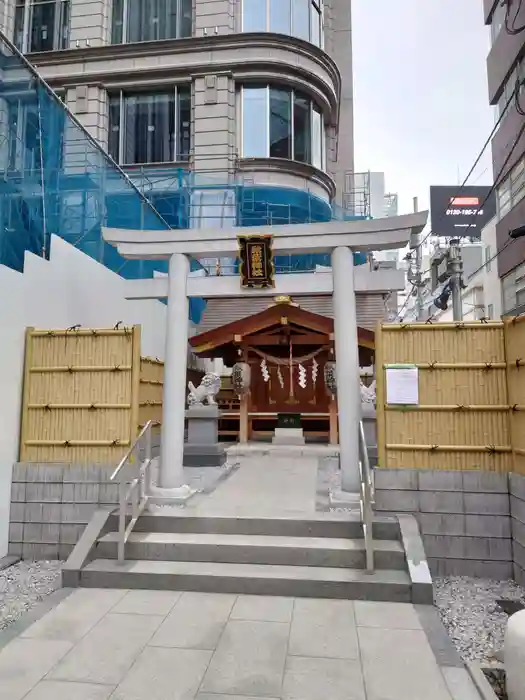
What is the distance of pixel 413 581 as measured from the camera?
14.6ft

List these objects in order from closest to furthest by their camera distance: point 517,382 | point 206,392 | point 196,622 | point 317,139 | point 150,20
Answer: point 196,622 → point 517,382 → point 206,392 → point 150,20 → point 317,139

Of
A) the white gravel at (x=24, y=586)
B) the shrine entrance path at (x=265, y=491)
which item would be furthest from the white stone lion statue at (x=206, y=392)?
the white gravel at (x=24, y=586)

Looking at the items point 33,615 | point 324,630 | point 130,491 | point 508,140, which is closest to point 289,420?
point 130,491

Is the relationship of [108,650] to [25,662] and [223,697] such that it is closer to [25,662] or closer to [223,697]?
[25,662]

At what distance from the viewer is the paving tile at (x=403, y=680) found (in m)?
3.08

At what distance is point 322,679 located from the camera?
10.6 feet

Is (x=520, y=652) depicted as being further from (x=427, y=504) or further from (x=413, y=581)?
(x=427, y=504)

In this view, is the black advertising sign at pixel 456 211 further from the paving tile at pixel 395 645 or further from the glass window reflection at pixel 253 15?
the paving tile at pixel 395 645

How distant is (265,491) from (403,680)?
3.74 m

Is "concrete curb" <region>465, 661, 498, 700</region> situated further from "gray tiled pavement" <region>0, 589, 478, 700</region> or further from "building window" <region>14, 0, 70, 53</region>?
"building window" <region>14, 0, 70, 53</region>

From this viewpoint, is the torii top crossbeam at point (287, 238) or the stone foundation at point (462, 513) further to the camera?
the torii top crossbeam at point (287, 238)

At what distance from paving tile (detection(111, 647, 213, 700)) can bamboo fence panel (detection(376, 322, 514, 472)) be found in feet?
10.2

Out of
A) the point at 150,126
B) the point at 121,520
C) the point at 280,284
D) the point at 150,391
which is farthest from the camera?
the point at 150,126

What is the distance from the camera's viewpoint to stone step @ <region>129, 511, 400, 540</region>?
17.3 feet
